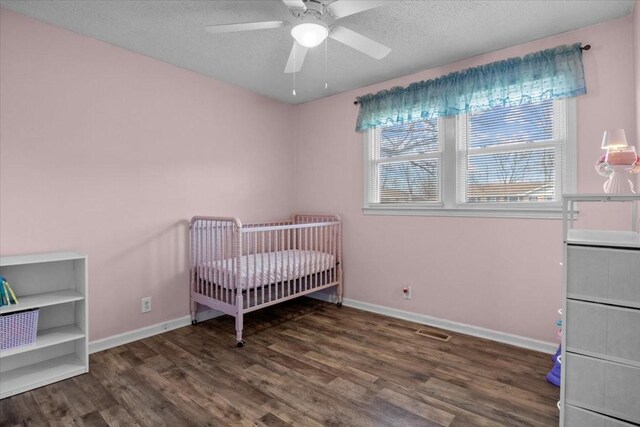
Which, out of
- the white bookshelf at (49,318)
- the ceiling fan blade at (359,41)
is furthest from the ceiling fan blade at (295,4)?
the white bookshelf at (49,318)

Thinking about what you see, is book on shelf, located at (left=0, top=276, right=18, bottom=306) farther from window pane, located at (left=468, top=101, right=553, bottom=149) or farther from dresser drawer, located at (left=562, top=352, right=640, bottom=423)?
window pane, located at (left=468, top=101, right=553, bottom=149)

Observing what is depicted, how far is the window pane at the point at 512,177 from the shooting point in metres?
2.40

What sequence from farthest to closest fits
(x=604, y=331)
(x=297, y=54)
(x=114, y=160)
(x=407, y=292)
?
(x=407, y=292)
(x=114, y=160)
(x=297, y=54)
(x=604, y=331)

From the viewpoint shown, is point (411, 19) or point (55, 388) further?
point (411, 19)

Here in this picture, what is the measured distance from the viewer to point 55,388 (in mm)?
1950

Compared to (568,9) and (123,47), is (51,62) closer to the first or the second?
(123,47)

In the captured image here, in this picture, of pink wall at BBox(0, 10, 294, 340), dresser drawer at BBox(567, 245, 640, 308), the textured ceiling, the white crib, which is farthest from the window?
pink wall at BBox(0, 10, 294, 340)

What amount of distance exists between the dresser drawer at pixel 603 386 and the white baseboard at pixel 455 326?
1.23m

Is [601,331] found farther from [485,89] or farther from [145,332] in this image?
[145,332]

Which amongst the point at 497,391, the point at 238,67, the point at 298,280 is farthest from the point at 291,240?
the point at 497,391

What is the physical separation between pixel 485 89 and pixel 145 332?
323 centimetres

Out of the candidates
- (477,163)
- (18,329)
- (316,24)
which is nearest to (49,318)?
(18,329)

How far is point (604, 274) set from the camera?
1279 mm

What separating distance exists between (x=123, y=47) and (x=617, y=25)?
132 inches
